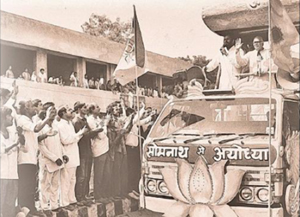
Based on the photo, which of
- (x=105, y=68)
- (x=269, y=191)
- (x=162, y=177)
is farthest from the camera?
(x=105, y=68)

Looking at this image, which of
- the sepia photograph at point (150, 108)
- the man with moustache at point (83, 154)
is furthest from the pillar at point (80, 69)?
the man with moustache at point (83, 154)

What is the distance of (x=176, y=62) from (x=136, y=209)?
85 centimetres

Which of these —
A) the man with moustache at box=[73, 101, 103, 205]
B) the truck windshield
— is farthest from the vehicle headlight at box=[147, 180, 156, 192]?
the man with moustache at box=[73, 101, 103, 205]

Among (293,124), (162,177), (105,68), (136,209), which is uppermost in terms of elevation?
(105,68)

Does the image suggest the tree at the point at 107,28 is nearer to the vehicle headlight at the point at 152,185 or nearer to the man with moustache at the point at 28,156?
the man with moustache at the point at 28,156

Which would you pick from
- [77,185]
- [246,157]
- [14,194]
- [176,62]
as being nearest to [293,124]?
[246,157]

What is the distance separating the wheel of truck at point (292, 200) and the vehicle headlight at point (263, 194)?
11cm

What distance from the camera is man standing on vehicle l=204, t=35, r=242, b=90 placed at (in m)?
2.85

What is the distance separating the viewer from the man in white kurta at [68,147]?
315 centimetres

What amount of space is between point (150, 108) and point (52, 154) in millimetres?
651

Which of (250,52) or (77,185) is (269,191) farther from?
(77,185)

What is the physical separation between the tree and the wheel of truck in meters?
1.22

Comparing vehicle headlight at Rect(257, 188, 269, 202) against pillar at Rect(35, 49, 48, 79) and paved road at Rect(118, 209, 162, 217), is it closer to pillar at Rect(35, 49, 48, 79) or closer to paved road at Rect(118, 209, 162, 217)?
paved road at Rect(118, 209, 162, 217)

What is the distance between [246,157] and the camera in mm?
2725
